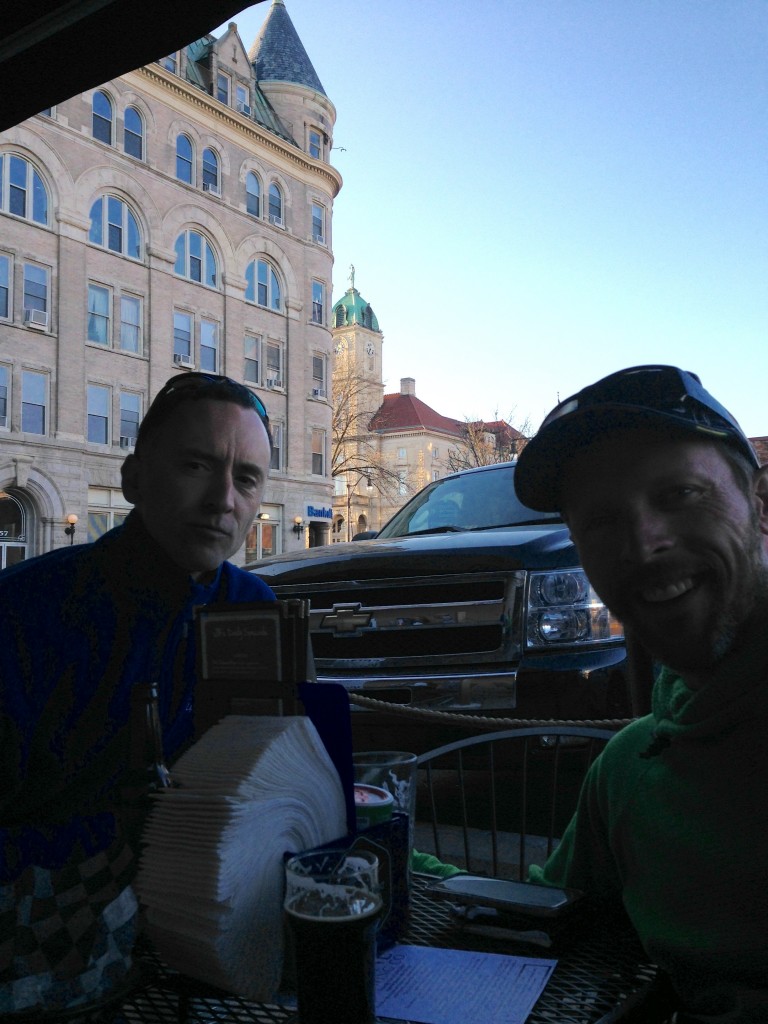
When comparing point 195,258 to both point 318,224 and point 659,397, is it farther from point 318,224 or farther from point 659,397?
point 659,397

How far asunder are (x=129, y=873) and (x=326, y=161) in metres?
35.2

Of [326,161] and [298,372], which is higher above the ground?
[326,161]

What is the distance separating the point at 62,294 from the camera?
76.4ft

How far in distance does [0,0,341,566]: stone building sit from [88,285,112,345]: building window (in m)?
0.06

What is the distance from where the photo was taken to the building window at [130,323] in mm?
25266

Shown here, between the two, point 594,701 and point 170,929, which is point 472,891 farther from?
point 594,701

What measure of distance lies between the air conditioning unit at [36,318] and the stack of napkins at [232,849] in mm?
23868

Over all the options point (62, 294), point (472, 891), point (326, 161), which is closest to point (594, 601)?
point (472, 891)

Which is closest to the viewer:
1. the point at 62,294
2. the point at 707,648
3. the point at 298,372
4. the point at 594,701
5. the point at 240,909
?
the point at 240,909

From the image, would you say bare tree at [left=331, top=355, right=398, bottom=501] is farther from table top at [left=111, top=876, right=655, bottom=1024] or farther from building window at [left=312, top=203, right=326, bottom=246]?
table top at [left=111, top=876, right=655, bottom=1024]

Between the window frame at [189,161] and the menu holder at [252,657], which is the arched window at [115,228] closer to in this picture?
the window frame at [189,161]

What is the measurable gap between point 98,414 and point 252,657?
24795mm

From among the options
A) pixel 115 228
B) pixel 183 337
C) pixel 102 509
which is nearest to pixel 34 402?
pixel 102 509

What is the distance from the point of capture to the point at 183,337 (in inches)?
1075
